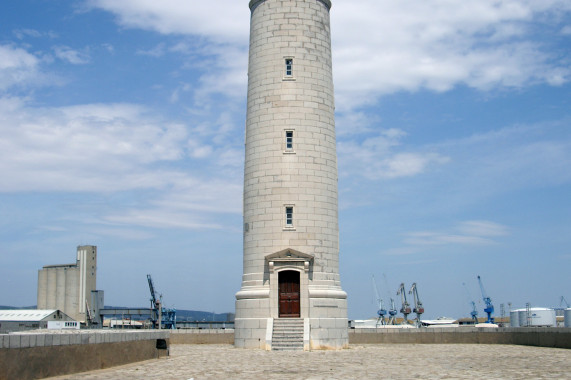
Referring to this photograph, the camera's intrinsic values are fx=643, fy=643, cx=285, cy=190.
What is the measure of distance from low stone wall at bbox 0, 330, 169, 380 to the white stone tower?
30.5 ft

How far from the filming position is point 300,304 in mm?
29281

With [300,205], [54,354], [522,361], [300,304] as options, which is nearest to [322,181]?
[300,205]

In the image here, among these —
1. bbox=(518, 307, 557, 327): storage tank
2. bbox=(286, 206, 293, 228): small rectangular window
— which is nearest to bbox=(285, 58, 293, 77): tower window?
bbox=(286, 206, 293, 228): small rectangular window

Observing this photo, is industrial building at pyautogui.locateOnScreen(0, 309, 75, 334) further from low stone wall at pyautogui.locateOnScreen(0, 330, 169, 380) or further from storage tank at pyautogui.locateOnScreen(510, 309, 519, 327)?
low stone wall at pyautogui.locateOnScreen(0, 330, 169, 380)

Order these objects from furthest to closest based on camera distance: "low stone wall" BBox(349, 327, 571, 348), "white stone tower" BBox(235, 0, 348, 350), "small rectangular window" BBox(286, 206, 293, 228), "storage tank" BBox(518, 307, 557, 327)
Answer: "storage tank" BBox(518, 307, 557, 327)
"low stone wall" BBox(349, 327, 571, 348)
"small rectangular window" BBox(286, 206, 293, 228)
"white stone tower" BBox(235, 0, 348, 350)

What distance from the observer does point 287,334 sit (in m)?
28.5

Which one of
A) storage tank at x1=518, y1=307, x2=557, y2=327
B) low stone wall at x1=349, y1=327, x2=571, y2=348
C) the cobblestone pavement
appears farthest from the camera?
storage tank at x1=518, y1=307, x2=557, y2=327

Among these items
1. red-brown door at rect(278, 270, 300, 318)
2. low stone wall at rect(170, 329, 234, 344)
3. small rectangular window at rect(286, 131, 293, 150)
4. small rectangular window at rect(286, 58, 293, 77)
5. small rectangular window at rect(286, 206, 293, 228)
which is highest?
small rectangular window at rect(286, 58, 293, 77)

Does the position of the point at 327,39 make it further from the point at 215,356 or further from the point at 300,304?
the point at 215,356

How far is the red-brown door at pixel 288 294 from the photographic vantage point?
2948 centimetres

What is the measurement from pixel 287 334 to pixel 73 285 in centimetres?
8097

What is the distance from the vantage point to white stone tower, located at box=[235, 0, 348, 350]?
29.4m

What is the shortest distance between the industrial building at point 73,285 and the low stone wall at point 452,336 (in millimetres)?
74498

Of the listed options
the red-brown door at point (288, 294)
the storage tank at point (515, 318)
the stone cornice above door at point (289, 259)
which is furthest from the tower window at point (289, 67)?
the storage tank at point (515, 318)
